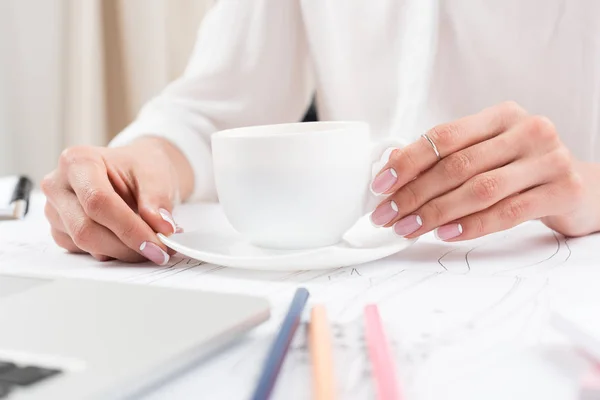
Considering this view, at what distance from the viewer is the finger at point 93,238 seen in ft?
1.73

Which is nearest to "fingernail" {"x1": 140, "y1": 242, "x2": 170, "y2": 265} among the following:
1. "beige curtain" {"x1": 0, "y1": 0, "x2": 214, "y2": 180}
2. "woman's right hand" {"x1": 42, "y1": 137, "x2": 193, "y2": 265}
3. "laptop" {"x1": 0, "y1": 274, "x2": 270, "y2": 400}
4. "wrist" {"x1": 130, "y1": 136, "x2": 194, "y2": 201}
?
"woman's right hand" {"x1": 42, "y1": 137, "x2": 193, "y2": 265}

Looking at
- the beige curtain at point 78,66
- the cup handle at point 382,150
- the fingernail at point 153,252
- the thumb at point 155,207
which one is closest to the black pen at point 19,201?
the thumb at point 155,207

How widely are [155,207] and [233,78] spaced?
46 cm

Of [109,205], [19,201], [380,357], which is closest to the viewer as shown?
[380,357]

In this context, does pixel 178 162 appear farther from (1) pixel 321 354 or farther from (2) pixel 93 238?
(1) pixel 321 354

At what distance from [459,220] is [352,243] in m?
0.09

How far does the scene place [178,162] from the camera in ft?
2.77

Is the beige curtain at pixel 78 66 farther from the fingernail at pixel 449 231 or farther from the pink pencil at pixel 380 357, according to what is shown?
the pink pencil at pixel 380 357

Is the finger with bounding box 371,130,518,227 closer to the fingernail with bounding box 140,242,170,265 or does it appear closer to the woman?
the woman

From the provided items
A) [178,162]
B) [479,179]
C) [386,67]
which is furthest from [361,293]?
[386,67]

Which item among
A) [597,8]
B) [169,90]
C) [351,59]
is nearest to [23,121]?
[169,90]

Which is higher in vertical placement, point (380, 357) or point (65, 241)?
point (380, 357)

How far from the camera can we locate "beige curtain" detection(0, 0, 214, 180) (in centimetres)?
162

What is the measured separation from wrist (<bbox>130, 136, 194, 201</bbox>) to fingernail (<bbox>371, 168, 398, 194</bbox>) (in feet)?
1.19
